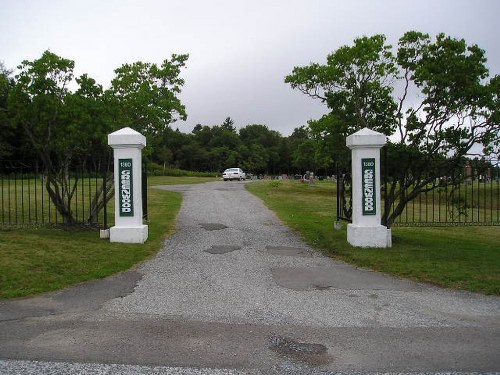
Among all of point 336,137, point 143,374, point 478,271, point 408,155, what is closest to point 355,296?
point 478,271

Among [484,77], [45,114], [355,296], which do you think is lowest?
[355,296]

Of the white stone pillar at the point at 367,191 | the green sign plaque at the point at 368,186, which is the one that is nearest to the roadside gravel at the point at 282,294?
the white stone pillar at the point at 367,191

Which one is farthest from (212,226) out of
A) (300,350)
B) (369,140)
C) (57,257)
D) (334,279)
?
(300,350)

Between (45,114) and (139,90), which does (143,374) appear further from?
(139,90)

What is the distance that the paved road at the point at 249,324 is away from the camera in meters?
4.18

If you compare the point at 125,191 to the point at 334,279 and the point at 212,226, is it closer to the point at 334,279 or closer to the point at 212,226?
the point at 212,226

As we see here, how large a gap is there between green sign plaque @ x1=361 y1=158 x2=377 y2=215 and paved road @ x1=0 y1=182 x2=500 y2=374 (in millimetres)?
2117

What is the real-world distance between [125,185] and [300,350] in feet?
22.5

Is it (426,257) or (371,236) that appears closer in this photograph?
(426,257)

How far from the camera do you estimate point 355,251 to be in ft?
31.3

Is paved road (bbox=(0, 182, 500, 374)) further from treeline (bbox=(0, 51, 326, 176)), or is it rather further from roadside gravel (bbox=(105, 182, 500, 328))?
treeline (bbox=(0, 51, 326, 176))

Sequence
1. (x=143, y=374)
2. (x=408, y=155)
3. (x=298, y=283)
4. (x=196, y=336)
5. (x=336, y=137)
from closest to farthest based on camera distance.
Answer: (x=143, y=374) < (x=196, y=336) < (x=298, y=283) < (x=408, y=155) < (x=336, y=137)

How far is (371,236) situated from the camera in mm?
10008

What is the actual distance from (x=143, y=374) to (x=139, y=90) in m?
9.72
